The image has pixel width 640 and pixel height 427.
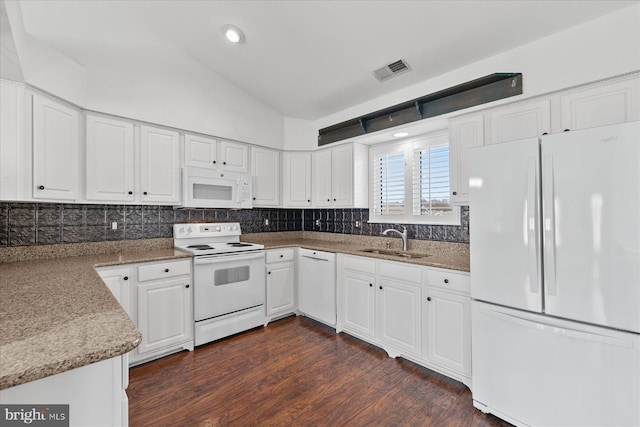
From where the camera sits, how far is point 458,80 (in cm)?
247

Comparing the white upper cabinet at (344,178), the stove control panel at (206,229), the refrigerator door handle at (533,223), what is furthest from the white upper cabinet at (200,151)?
the refrigerator door handle at (533,223)

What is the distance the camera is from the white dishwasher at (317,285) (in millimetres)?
3166

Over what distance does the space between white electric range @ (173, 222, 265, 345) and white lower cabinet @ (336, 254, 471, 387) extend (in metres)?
0.94

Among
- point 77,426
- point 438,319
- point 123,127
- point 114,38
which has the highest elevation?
point 114,38

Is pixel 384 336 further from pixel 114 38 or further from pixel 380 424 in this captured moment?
pixel 114 38

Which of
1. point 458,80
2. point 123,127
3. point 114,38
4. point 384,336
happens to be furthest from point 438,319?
point 114,38

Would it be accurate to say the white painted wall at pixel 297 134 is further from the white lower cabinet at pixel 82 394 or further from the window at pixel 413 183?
the white lower cabinet at pixel 82 394

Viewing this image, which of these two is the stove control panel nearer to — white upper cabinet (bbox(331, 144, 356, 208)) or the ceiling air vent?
white upper cabinet (bbox(331, 144, 356, 208))

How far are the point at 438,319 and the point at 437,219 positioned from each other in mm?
1066

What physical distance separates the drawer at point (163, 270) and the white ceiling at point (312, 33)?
6.02ft

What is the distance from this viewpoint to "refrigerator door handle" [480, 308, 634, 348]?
1420 millimetres

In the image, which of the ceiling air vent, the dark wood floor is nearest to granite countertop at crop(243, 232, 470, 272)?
the dark wood floor

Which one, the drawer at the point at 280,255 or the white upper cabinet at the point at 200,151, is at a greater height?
the white upper cabinet at the point at 200,151

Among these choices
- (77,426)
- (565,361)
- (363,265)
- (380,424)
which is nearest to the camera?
(77,426)
